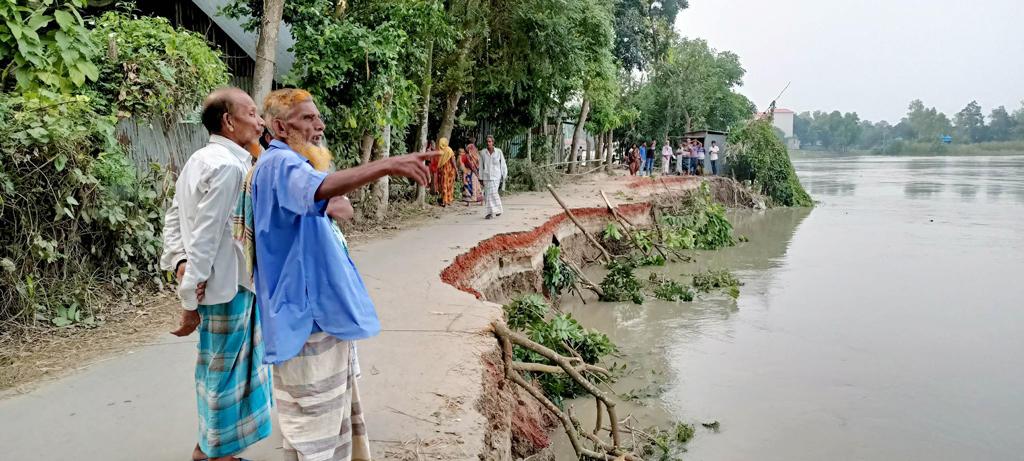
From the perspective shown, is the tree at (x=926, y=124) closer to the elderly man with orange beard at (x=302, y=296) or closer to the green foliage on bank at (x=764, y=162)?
the green foliage on bank at (x=764, y=162)

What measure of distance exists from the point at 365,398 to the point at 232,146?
1.63 meters

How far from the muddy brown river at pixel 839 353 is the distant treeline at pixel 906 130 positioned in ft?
344

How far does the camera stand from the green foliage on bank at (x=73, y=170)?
5250mm

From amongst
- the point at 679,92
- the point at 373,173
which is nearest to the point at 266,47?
the point at 373,173

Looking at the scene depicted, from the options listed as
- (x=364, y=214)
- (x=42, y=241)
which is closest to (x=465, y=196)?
(x=364, y=214)

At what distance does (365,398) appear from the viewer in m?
3.94

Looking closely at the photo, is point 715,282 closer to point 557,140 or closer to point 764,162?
point 557,140

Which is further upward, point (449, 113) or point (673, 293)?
point (449, 113)

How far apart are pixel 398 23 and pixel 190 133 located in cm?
362

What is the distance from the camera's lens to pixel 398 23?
32.2 ft

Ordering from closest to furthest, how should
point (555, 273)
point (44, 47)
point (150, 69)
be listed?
point (44, 47), point (150, 69), point (555, 273)

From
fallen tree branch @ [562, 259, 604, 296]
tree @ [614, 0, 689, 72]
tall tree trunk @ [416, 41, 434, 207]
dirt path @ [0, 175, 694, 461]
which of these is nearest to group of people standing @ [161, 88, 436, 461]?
dirt path @ [0, 175, 694, 461]

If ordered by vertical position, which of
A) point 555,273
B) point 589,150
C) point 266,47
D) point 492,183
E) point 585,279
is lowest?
point 585,279

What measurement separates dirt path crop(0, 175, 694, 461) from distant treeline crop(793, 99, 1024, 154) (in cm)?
11840
